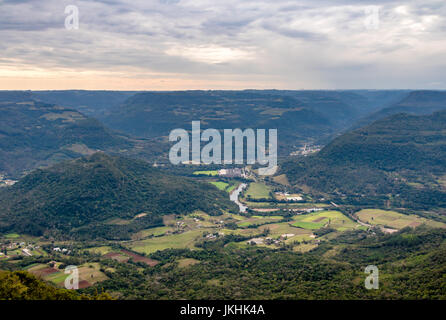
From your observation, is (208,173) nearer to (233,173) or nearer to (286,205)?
(233,173)

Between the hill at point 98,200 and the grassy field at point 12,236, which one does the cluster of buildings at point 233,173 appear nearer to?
the hill at point 98,200

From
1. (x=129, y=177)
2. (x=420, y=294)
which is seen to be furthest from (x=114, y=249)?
(x=420, y=294)

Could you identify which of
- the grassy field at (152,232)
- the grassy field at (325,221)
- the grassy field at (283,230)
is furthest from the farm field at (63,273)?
the grassy field at (325,221)

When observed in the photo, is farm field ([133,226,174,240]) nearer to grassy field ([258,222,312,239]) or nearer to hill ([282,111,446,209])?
grassy field ([258,222,312,239])

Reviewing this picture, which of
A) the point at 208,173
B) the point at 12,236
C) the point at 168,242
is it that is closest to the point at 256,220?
the point at 168,242

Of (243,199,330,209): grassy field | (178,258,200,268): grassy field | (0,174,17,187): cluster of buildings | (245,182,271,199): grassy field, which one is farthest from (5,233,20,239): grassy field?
(245,182,271,199): grassy field
